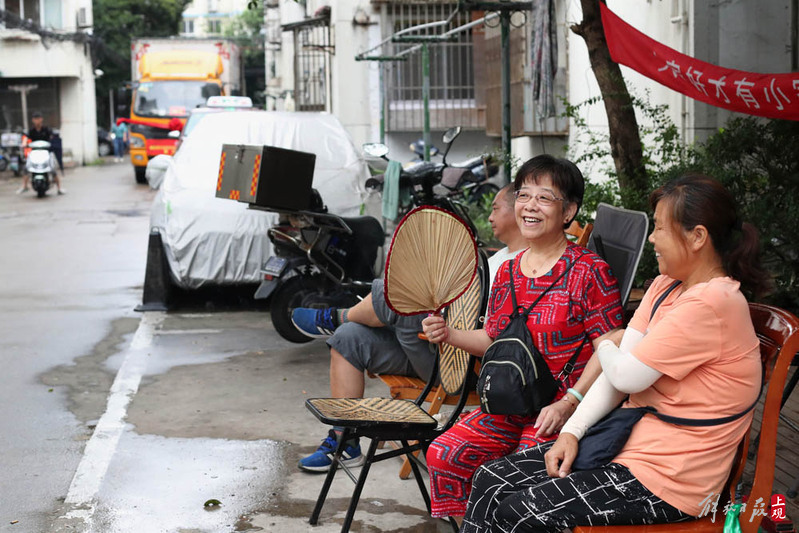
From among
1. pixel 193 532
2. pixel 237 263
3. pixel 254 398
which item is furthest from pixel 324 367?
pixel 193 532

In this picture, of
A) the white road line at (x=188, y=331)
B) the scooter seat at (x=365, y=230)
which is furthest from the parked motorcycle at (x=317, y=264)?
the white road line at (x=188, y=331)

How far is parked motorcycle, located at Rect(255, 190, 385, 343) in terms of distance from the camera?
716 centimetres

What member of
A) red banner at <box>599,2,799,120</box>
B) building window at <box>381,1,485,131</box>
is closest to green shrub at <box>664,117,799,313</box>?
red banner at <box>599,2,799,120</box>

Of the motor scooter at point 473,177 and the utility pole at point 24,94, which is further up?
the utility pole at point 24,94

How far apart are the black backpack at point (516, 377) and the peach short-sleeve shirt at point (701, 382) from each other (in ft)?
1.77

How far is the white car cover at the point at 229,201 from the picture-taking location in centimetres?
833

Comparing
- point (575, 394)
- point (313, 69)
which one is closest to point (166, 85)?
point (313, 69)

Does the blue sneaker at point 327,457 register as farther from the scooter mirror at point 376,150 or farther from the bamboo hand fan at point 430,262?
the scooter mirror at point 376,150

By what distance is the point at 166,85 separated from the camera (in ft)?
89.7

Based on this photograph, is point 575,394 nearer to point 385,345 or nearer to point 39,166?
point 385,345

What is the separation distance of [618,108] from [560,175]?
115 inches

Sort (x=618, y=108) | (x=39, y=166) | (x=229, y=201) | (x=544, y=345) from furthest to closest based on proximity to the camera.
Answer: (x=39, y=166)
(x=229, y=201)
(x=618, y=108)
(x=544, y=345)

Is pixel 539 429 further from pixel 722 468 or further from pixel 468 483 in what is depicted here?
pixel 722 468

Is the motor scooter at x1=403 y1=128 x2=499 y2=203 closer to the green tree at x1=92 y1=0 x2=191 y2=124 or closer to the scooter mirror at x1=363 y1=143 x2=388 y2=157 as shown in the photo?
the scooter mirror at x1=363 y1=143 x2=388 y2=157
